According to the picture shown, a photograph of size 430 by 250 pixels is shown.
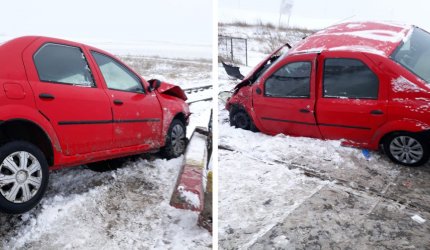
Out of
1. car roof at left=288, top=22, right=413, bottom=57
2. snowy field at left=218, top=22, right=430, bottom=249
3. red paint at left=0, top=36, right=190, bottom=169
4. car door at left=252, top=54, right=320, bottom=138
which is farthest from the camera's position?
car door at left=252, top=54, right=320, bottom=138

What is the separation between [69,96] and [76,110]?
12 centimetres

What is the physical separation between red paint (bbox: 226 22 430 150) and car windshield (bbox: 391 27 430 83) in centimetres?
7

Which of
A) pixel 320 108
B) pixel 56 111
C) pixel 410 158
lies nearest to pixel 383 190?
pixel 410 158

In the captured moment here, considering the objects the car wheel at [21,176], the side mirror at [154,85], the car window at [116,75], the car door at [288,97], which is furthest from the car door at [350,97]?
the car wheel at [21,176]

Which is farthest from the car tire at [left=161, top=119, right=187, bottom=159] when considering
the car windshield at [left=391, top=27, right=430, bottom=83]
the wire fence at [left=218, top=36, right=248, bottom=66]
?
the wire fence at [left=218, top=36, right=248, bottom=66]

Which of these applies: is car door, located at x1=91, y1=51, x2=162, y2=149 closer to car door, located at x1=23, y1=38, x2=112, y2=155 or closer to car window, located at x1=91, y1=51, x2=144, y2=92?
car window, located at x1=91, y1=51, x2=144, y2=92

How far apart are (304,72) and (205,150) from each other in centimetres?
137

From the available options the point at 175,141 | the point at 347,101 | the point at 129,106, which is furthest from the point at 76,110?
the point at 347,101

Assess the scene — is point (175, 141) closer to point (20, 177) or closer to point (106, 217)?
point (106, 217)

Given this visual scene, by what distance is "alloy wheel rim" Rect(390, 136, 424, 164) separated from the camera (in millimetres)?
3525

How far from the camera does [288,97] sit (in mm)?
4473

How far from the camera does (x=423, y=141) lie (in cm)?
348

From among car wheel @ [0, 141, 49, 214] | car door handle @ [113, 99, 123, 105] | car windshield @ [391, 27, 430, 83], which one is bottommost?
car wheel @ [0, 141, 49, 214]

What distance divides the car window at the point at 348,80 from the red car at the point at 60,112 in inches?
71.5
